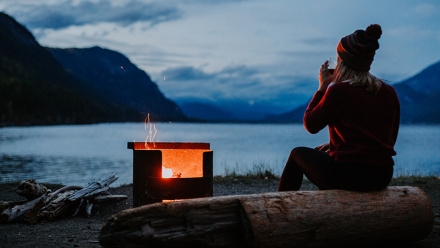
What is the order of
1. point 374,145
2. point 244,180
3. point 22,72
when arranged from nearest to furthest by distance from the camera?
point 374,145
point 244,180
point 22,72

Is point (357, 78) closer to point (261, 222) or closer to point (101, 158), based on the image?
point (261, 222)

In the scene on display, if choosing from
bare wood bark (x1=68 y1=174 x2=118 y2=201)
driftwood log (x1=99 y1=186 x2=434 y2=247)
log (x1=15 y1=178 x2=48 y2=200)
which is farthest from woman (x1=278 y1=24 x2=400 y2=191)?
log (x1=15 y1=178 x2=48 y2=200)

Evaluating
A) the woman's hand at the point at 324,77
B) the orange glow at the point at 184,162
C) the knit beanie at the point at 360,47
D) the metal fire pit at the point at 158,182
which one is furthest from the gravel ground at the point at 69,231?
the knit beanie at the point at 360,47

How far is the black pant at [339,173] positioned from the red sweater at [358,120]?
0.07 metres

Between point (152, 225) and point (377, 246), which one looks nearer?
point (152, 225)

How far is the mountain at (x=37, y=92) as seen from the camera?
78.5 metres

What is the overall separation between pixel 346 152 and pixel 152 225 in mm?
1702

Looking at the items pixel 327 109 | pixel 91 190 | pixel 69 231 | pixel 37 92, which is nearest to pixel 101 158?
pixel 91 190

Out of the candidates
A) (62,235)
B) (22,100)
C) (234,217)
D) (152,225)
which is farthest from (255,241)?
(22,100)

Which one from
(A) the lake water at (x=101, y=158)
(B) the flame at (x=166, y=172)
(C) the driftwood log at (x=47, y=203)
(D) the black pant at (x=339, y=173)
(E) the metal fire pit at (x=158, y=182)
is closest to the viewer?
(D) the black pant at (x=339, y=173)

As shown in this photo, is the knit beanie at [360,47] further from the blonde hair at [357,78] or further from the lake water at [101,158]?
the lake water at [101,158]

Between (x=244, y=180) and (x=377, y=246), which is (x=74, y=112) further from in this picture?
(x=377, y=246)

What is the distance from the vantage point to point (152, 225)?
3.26 m

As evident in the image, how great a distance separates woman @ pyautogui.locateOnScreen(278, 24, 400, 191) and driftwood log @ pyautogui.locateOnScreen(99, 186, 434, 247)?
18cm
